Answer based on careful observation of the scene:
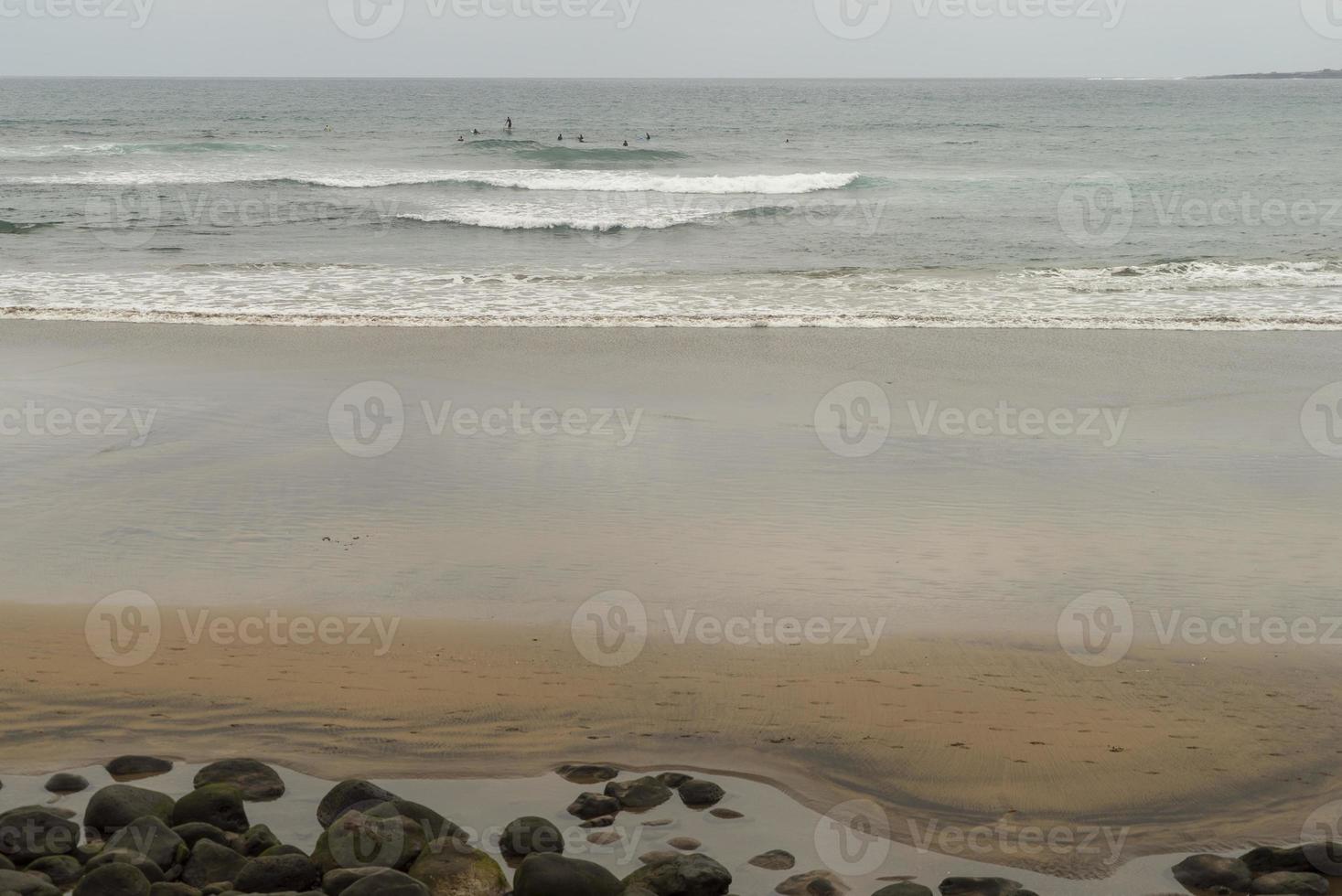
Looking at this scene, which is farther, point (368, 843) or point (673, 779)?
point (673, 779)

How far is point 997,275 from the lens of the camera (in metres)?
18.8

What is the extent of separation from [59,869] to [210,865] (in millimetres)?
505

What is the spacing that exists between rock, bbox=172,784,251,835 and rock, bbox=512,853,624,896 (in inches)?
45.4

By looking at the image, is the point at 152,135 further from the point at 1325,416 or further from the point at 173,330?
the point at 1325,416

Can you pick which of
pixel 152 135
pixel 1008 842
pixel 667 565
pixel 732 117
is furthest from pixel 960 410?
pixel 732 117

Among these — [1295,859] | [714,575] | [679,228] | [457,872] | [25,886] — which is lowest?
[25,886]

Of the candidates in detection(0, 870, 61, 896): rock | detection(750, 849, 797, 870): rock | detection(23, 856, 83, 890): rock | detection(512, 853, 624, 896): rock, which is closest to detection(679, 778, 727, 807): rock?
detection(750, 849, 797, 870): rock

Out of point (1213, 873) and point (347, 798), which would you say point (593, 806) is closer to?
point (347, 798)

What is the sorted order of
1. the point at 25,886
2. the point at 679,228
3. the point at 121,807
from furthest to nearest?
the point at 679,228 → the point at 121,807 → the point at 25,886

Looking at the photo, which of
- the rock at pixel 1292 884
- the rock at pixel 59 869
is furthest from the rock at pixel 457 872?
the rock at pixel 1292 884

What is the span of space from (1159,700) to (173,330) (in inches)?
473

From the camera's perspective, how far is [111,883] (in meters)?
3.75

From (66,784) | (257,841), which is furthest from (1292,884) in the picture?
(66,784)

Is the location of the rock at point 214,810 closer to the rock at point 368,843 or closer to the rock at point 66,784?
the rock at point 368,843
